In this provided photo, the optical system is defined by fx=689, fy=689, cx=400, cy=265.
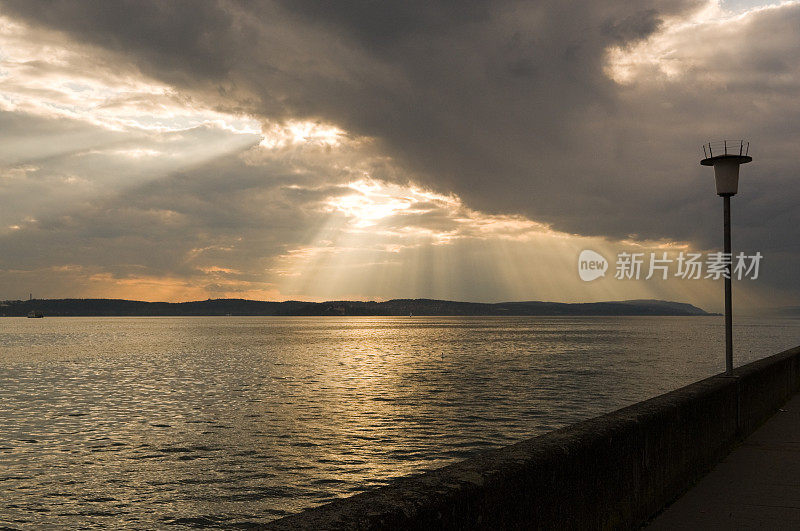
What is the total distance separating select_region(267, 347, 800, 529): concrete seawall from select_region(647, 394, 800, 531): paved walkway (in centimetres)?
17

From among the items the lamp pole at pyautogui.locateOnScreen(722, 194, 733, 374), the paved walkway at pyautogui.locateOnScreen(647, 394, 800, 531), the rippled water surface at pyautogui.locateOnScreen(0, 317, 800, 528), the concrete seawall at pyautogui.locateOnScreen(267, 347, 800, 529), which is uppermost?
the lamp pole at pyautogui.locateOnScreen(722, 194, 733, 374)

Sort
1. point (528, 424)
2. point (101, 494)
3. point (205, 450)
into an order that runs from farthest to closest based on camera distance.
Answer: point (528, 424)
point (205, 450)
point (101, 494)

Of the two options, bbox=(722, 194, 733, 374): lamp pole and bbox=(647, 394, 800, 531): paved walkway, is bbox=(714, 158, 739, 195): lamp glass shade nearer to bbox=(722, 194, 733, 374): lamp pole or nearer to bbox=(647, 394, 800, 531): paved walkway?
bbox=(722, 194, 733, 374): lamp pole

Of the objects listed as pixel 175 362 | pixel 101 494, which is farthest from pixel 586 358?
pixel 101 494

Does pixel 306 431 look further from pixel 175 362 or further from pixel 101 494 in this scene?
pixel 175 362

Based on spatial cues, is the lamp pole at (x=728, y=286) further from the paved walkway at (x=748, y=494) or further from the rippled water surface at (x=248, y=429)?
the rippled water surface at (x=248, y=429)

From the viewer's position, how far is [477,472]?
412 cm

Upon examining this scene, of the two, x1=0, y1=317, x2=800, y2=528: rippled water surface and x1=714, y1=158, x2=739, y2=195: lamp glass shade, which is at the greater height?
x1=714, y1=158, x2=739, y2=195: lamp glass shade

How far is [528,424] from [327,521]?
20.0 meters

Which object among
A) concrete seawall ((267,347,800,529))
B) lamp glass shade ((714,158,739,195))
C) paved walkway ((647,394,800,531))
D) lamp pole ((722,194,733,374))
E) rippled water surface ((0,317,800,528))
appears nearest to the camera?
concrete seawall ((267,347,800,529))

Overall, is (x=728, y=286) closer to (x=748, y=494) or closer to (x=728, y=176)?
(x=728, y=176)

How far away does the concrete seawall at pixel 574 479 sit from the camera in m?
3.51

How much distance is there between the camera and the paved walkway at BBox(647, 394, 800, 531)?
617 centimetres

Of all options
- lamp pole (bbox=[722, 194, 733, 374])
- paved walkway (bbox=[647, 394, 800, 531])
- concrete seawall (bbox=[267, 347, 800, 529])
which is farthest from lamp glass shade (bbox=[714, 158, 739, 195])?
paved walkway (bbox=[647, 394, 800, 531])
